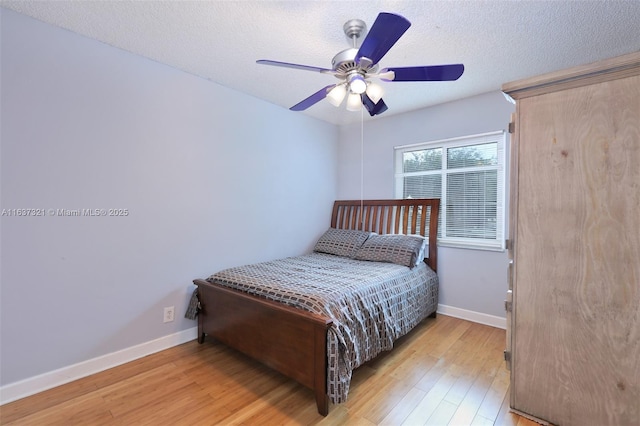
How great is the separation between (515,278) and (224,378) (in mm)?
1980

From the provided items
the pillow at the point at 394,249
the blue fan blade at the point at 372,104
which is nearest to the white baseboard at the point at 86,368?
the pillow at the point at 394,249

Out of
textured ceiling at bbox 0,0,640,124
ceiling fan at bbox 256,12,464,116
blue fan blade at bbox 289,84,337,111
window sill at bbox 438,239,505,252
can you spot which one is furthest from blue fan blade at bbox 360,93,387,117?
window sill at bbox 438,239,505,252

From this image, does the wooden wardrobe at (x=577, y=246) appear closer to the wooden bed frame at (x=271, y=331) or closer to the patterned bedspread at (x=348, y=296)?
the patterned bedspread at (x=348, y=296)

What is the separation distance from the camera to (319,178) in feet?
12.8

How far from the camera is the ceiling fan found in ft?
4.55

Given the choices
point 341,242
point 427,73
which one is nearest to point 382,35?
point 427,73

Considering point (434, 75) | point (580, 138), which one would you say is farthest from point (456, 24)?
point (580, 138)

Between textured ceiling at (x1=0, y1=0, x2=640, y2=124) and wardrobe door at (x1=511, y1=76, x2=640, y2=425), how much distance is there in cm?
66

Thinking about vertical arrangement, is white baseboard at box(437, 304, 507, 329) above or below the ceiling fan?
below

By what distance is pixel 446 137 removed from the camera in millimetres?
3221

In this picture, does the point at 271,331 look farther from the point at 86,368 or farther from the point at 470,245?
the point at 470,245

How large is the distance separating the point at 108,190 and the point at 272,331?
63.0 inches

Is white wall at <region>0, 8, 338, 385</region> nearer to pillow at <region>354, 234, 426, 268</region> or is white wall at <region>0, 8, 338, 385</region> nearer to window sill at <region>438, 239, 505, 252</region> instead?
pillow at <region>354, 234, 426, 268</region>

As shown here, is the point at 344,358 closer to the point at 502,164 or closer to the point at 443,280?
the point at 443,280
